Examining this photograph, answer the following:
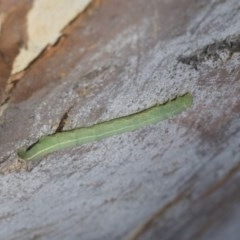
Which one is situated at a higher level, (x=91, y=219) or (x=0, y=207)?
(x=0, y=207)

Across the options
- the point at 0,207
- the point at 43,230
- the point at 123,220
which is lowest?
the point at 123,220

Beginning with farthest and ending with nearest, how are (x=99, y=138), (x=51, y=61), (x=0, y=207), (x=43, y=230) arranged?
(x=43, y=230), (x=0, y=207), (x=99, y=138), (x=51, y=61)

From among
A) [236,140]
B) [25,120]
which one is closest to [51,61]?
[25,120]

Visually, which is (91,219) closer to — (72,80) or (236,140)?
(236,140)

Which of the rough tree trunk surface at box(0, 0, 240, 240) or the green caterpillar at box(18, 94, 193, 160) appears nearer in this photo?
the rough tree trunk surface at box(0, 0, 240, 240)

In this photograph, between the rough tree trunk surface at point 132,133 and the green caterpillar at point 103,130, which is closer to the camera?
the rough tree trunk surface at point 132,133
